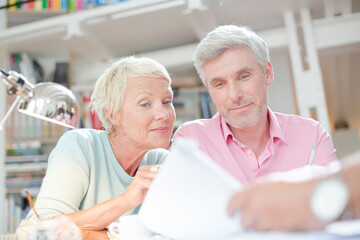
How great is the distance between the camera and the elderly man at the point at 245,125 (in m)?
1.20

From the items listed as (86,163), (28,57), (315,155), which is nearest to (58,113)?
(86,163)

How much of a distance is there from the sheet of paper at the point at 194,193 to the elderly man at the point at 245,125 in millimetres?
742

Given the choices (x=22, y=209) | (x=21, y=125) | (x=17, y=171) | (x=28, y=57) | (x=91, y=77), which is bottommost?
(x=22, y=209)

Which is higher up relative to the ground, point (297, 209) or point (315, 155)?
point (297, 209)

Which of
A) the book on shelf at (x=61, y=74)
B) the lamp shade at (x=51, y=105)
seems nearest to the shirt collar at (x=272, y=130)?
the lamp shade at (x=51, y=105)

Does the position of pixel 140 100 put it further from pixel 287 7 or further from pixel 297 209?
pixel 287 7

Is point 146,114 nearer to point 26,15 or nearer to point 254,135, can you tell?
point 254,135

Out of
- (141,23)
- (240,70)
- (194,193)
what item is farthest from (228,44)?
(141,23)

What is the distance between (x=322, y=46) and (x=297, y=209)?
2392 millimetres

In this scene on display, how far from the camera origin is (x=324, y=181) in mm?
388

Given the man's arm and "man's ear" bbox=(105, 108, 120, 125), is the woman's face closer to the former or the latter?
"man's ear" bbox=(105, 108, 120, 125)

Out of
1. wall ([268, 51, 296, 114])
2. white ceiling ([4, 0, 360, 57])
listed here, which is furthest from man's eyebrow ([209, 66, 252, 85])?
wall ([268, 51, 296, 114])

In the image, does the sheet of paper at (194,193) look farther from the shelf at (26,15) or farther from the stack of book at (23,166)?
the shelf at (26,15)

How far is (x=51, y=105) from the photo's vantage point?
0.88m
